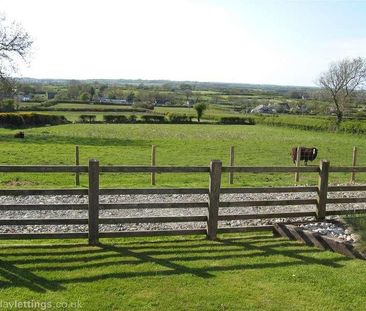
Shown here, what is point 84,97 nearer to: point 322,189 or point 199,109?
point 199,109

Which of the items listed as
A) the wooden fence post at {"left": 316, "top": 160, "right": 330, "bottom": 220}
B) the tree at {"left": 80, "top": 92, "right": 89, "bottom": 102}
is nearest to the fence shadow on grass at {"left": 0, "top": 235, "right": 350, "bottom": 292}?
the wooden fence post at {"left": 316, "top": 160, "right": 330, "bottom": 220}

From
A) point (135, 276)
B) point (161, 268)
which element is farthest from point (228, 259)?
point (135, 276)

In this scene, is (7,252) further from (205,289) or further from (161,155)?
(161,155)

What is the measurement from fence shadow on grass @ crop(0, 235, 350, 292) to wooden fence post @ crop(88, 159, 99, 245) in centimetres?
24

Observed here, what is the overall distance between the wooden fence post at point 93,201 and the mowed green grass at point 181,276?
28cm

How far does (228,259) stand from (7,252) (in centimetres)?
374

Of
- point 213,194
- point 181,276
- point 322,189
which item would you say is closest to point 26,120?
point 213,194

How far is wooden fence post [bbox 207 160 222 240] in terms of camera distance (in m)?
8.08

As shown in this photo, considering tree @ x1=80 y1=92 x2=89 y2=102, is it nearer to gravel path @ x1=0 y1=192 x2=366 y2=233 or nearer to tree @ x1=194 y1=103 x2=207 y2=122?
tree @ x1=194 y1=103 x2=207 y2=122

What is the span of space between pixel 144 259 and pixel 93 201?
1467 millimetres

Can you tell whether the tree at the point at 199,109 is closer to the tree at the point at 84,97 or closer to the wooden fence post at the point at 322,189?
the tree at the point at 84,97

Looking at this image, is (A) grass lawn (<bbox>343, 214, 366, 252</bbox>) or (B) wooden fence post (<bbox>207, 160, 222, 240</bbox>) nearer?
(A) grass lawn (<bbox>343, 214, 366, 252</bbox>)

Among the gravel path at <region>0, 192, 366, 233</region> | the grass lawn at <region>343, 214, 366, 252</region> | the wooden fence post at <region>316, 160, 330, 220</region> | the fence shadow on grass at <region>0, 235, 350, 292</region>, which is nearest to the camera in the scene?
the fence shadow on grass at <region>0, 235, 350, 292</region>

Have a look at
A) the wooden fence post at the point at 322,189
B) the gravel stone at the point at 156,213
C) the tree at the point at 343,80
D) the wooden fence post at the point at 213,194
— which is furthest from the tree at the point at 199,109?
the wooden fence post at the point at 213,194
